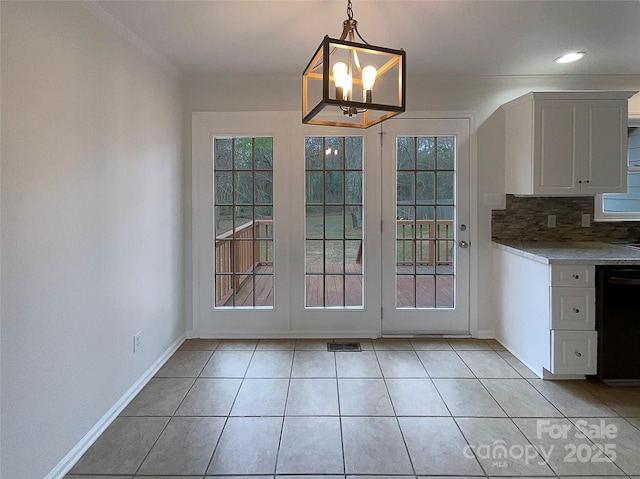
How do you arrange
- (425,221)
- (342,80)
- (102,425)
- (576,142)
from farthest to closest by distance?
1. (425,221)
2. (576,142)
3. (102,425)
4. (342,80)

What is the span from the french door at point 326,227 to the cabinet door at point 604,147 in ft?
3.05

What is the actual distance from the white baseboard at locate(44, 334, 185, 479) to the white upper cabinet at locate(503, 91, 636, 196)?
3278 millimetres

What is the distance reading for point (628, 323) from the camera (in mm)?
2842

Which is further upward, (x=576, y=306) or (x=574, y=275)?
Answer: (x=574, y=275)

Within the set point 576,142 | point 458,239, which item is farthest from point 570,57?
point 458,239

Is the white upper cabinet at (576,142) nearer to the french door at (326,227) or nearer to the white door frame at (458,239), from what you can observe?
the white door frame at (458,239)

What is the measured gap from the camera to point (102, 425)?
7.70ft

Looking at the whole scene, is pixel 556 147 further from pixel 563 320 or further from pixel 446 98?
pixel 563 320

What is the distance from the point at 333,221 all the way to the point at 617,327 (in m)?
2.32

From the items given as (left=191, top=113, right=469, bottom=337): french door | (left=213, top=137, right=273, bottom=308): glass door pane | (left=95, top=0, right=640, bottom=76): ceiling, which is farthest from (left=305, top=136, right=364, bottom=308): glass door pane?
(left=95, top=0, right=640, bottom=76): ceiling

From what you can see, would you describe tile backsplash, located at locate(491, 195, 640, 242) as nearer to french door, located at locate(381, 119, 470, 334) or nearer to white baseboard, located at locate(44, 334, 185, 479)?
french door, located at locate(381, 119, 470, 334)

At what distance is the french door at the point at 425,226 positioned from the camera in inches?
149

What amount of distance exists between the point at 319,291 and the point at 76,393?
2220mm

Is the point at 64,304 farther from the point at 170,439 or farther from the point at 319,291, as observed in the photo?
the point at 319,291
